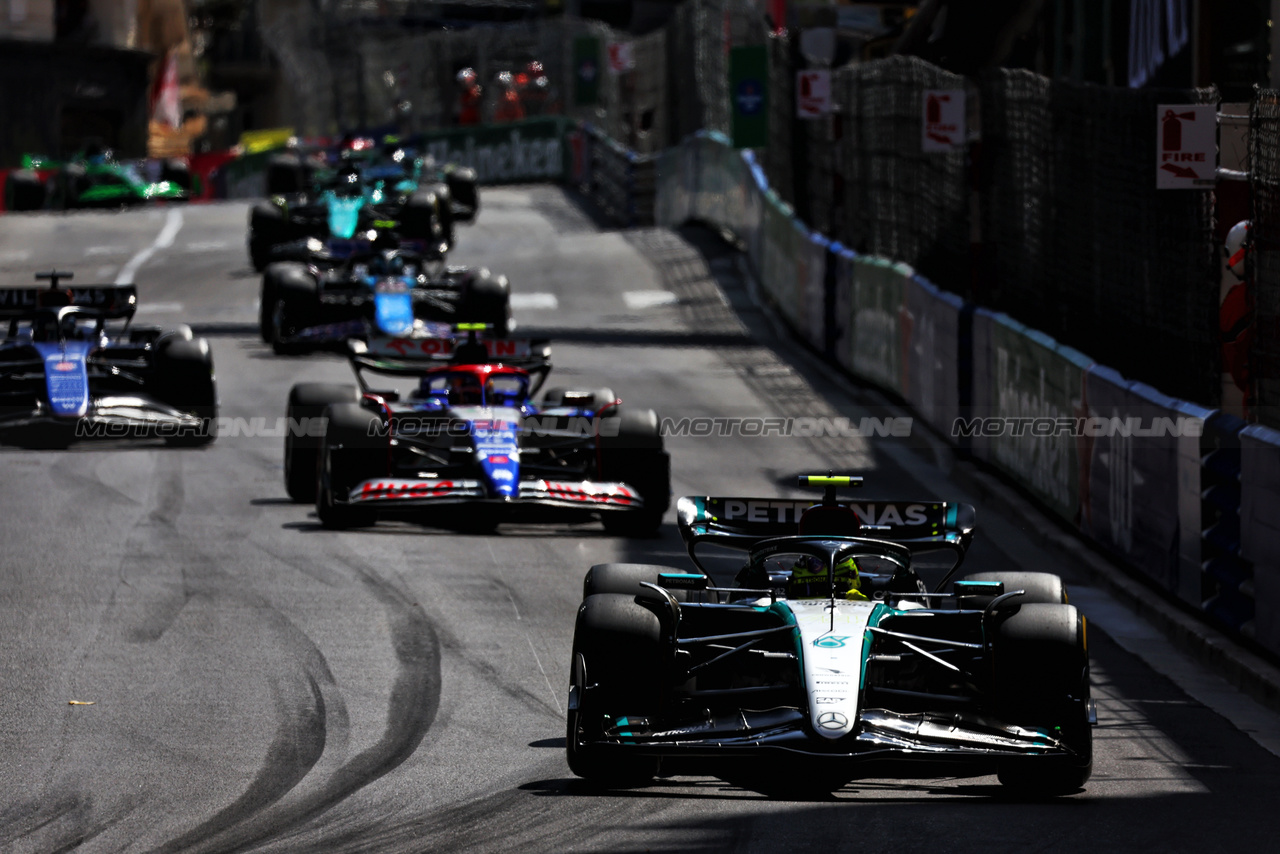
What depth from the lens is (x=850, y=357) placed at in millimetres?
20734

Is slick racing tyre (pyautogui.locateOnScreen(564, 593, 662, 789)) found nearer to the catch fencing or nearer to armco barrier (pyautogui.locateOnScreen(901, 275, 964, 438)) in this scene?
the catch fencing

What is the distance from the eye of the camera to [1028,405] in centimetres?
1402

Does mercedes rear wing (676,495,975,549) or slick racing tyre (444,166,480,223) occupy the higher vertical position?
mercedes rear wing (676,495,975,549)

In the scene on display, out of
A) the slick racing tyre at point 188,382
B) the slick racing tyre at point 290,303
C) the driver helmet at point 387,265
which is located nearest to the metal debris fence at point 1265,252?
the slick racing tyre at point 188,382

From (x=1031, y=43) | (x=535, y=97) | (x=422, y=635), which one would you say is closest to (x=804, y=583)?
(x=422, y=635)

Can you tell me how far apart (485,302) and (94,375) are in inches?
221

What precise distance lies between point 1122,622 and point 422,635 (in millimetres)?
3548

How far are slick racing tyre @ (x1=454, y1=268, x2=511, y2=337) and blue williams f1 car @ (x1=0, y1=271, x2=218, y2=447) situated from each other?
500 centimetres

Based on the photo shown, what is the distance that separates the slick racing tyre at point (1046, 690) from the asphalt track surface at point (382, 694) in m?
0.12

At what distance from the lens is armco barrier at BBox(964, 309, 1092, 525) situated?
12.9 meters

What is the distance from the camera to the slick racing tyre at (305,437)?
13914 millimetres

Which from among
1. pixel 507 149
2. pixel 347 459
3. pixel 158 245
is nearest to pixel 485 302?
pixel 347 459

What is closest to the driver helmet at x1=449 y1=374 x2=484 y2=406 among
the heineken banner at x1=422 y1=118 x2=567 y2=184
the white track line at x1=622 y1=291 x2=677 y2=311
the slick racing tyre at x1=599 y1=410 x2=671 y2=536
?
the slick racing tyre at x1=599 y1=410 x2=671 y2=536

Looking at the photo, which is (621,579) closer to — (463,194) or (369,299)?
(369,299)
